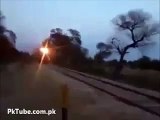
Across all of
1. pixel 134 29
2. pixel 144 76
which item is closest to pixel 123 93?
pixel 144 76

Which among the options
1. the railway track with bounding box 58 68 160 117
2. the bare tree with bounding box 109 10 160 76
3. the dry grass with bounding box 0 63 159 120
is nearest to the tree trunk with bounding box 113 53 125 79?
the bare tree with bounding box 109 10 160 76

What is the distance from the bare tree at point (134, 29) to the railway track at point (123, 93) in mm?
246

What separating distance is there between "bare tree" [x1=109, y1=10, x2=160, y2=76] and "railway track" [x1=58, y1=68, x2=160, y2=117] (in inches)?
9.7

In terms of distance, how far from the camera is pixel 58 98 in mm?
5258

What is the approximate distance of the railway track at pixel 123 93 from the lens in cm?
546

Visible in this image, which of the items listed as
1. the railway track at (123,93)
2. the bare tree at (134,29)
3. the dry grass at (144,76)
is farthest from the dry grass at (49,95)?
the bare tree at (134,29)

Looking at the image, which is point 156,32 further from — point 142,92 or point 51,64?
point 51,64

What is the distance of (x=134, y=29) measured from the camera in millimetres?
5438

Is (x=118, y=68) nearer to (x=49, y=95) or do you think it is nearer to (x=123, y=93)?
(x=123, y=93)

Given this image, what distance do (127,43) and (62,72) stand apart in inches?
27.4

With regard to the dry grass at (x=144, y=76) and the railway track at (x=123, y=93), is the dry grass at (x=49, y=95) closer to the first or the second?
the railway track at (x=123, y=93)

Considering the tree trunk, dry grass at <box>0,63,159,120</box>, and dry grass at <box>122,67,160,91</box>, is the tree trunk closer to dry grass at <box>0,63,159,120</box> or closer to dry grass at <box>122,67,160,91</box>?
dry grass at <box>122,67,160,91</box>

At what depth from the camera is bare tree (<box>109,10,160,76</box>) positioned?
5293 mm

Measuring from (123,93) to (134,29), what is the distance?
28.4 inches
